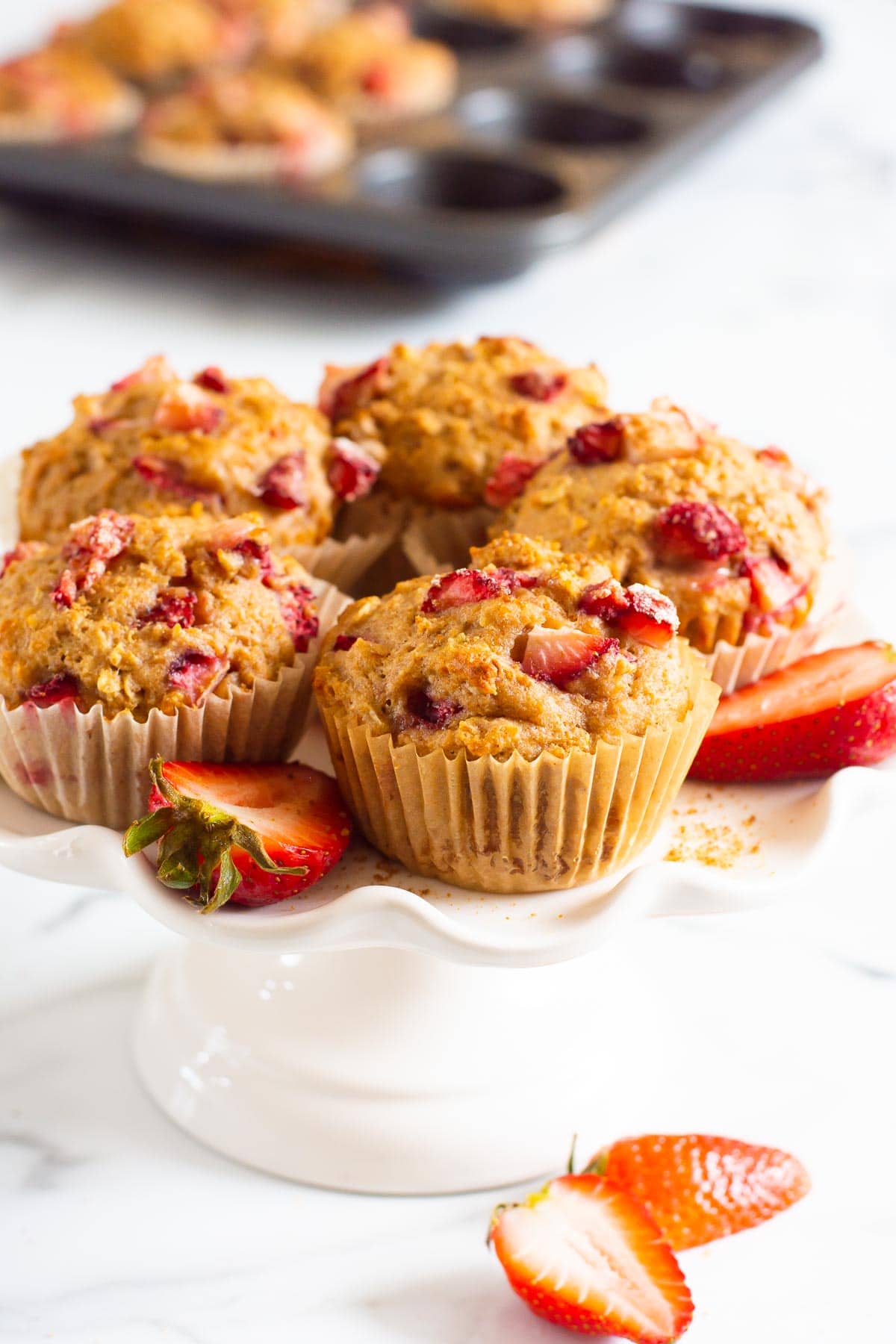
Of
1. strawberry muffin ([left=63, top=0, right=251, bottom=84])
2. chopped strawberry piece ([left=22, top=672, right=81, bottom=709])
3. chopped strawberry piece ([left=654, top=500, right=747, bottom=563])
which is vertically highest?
strawberry muffin ([left=63, top=0, right=251, bottom=84])

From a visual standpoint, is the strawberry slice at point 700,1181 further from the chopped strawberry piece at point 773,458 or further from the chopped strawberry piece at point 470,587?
the chopped strawberry piece at point 773,458

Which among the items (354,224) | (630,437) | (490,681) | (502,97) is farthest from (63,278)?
(490,681)

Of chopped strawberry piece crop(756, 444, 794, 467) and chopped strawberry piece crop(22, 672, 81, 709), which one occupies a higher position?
chopped strawberry piece crop(756, 444, 794, 467)

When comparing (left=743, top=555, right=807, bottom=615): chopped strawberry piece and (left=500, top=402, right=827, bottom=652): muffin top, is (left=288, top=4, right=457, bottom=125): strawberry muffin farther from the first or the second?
(left=743, top=555, right=807, bottom=615): chopped strawberry piece

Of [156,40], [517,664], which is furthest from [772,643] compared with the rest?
[156,40]

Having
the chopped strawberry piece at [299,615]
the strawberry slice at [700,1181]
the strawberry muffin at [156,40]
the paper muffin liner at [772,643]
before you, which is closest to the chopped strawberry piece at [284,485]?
the chopped strawberry piece at [299,615]

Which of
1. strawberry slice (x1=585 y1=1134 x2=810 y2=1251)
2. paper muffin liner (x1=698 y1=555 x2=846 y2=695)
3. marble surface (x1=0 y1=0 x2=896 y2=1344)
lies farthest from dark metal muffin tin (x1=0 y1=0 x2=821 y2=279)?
strawberry slice (x1=585 y1=1134 x2=810 y2=1251)

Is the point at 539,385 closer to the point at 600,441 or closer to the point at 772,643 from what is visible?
the point at 600,441
